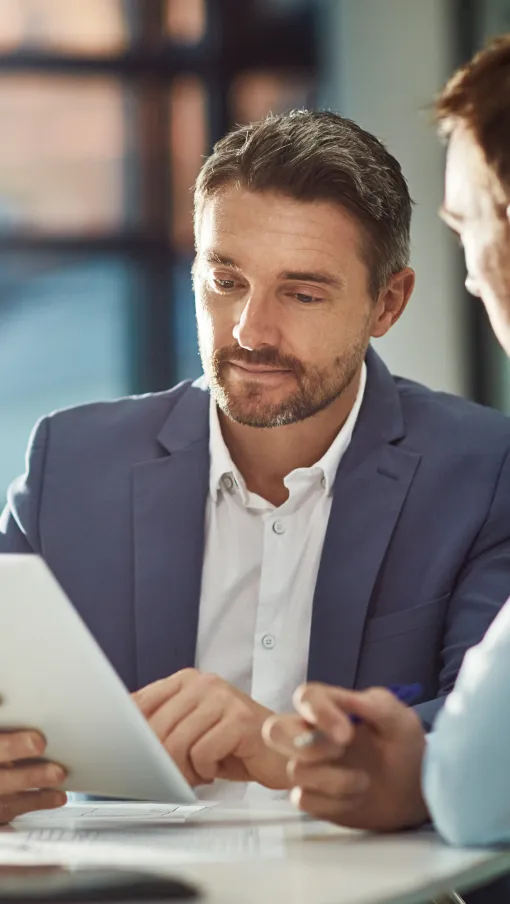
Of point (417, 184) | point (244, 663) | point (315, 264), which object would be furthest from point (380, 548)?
point (417, 184)

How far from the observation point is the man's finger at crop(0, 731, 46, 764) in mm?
1112

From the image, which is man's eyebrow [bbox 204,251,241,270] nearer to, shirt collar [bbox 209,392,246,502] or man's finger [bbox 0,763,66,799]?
shirt collar [bbox 209,392,246,502]

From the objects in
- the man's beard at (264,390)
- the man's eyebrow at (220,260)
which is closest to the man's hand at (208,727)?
the man's beard at (264,390)

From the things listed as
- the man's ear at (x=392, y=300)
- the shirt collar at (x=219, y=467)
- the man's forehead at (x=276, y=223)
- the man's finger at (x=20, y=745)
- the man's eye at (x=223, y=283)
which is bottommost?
Result: the man's finger at (x=20, y=745)

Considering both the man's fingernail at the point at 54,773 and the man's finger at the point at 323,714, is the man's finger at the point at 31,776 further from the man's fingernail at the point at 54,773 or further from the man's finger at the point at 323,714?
the man's finger at the point at 323,714

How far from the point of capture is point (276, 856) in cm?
99

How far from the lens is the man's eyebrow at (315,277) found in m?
1.66

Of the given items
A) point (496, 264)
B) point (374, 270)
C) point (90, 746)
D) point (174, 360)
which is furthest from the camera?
point (174, 360)

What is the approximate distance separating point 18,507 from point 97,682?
0.82 m

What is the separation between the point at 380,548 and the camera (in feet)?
5.61

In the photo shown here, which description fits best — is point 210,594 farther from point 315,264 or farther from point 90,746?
point 90,746

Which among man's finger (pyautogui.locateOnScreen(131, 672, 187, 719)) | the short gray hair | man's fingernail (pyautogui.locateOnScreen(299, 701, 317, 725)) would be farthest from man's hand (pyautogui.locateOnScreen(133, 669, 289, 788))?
the short gray hair

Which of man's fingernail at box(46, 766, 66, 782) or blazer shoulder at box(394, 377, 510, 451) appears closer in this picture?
man's fingernail at box(46, 766, 66, 782)

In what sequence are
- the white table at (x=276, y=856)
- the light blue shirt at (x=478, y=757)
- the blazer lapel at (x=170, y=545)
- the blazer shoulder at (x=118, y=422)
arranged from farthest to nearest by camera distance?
the blazer shoulder at (x=118, y=422) < the blazer lapel at (x=170, y=545) < the light blue shirt at (x=478, y=757) < the white table at (x=276, y=856)
